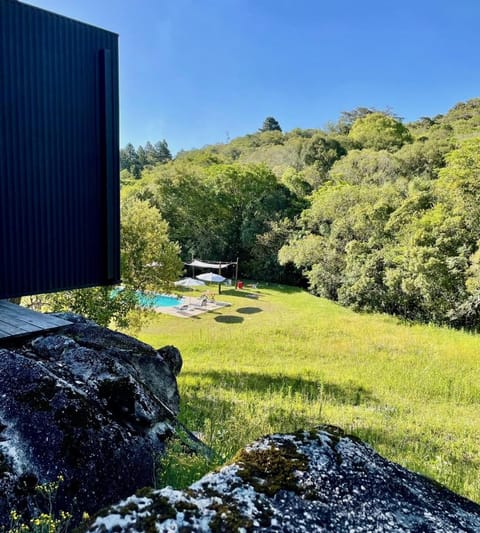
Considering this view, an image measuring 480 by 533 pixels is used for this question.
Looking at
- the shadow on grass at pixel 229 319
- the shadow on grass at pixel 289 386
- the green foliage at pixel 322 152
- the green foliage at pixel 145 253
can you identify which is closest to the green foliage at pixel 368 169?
the green foliage at pixel 322 152

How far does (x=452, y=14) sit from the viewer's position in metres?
22.8

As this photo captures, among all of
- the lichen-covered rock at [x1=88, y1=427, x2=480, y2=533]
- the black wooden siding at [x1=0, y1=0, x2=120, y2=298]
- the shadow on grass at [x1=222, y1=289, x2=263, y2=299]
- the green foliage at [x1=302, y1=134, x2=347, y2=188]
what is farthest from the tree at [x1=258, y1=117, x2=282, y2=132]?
the lichen-covered rock at [x1=88, y1=427, x2=480, y2=533]

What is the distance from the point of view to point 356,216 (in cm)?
1869

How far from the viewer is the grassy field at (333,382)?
4180mm

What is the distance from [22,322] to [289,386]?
5.02m

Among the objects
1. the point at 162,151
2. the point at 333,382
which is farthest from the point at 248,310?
the point at 162,151

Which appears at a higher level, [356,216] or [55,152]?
[356,216]

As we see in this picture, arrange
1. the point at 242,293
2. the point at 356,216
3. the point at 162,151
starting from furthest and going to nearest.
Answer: the point at 162,151 → the point at 242,293 → the point at 356,216

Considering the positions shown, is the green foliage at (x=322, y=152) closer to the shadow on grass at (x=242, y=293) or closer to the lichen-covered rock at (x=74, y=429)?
the shadow on grass at (x=242, y=293)

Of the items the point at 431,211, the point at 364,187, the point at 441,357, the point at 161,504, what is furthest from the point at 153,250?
the point at 364,187

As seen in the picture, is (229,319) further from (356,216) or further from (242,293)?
(356,216)

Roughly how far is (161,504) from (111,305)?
8.06 m

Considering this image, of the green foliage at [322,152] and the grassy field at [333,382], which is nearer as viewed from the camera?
the grassy field at [333,382]

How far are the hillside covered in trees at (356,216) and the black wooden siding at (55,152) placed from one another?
1237 centimetres
